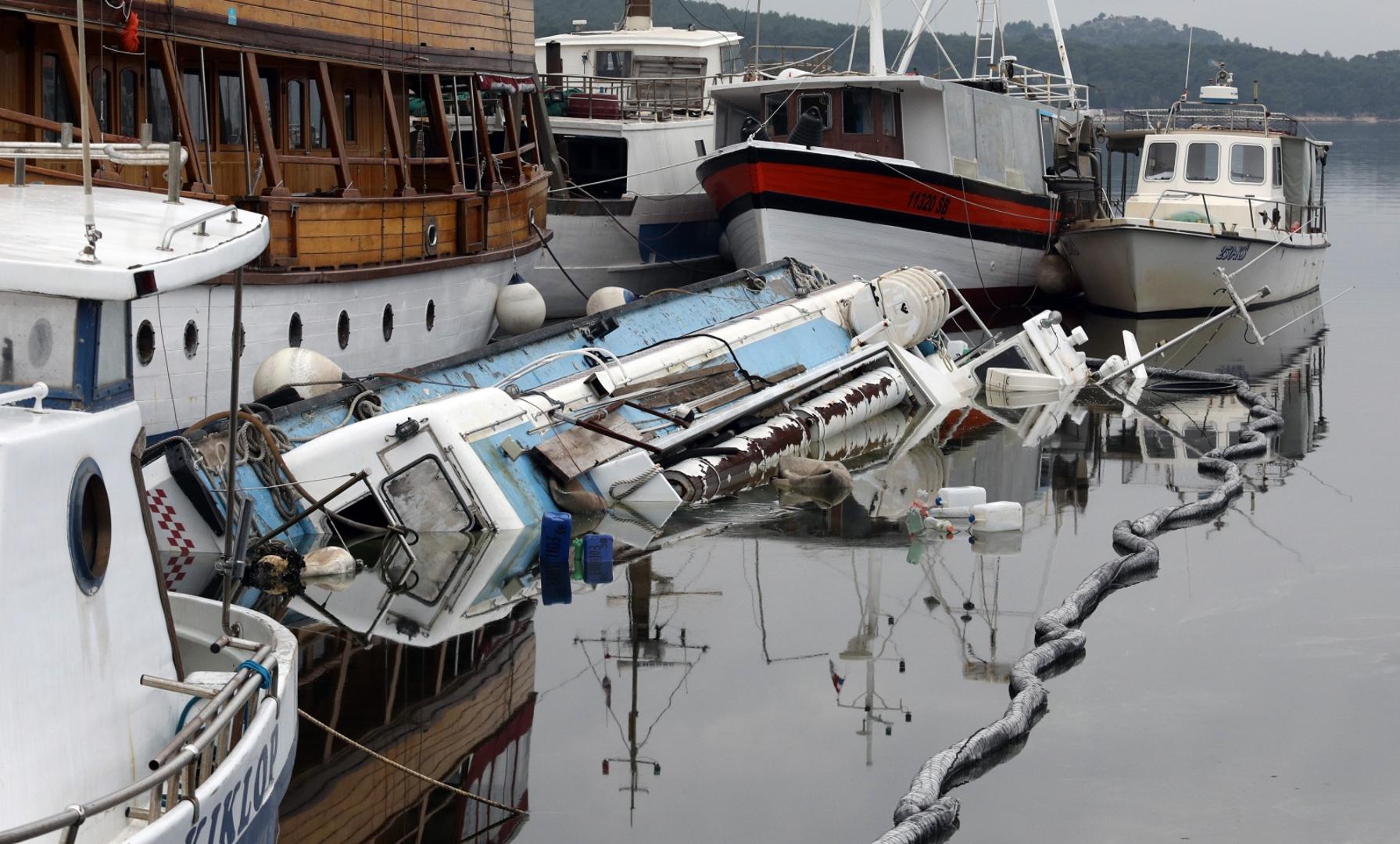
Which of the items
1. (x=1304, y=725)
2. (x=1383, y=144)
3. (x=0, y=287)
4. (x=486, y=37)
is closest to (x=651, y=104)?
(x=486, y=37)

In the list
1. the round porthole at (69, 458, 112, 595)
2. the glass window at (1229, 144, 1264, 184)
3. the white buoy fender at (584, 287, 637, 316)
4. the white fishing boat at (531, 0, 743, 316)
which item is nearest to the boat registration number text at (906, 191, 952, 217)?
the white fishing boat at (531, 0, 743, 316)

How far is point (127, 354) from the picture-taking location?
240 inches

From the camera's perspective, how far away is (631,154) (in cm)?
2906

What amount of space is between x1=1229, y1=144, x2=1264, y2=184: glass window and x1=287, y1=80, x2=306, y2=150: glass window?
17.4 meters

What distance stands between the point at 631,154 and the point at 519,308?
30.7 feet

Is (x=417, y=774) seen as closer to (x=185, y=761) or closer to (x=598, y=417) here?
(x=185, y=761)

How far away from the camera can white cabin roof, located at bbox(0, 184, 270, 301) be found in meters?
5.62

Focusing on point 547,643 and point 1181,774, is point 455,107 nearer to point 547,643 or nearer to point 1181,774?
point 547,643

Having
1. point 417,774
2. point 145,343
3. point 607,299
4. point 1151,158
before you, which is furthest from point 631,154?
point 417,774

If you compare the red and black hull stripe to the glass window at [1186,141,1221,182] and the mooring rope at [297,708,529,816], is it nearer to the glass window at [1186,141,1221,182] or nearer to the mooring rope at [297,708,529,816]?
the glass window at [1186,141,1221,182]

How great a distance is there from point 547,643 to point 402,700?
1250 mm

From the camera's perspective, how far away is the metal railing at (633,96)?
29328mm

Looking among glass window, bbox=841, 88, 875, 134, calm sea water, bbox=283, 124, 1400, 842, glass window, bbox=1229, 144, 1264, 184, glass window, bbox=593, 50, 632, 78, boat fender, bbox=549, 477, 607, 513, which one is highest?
glass window, bbox=593, 50, 632, 78

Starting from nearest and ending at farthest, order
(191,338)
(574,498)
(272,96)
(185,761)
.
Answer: (185,761), (574,498), (191,338), (272,96)
